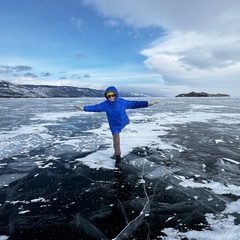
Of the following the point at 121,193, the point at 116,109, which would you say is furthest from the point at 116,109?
the point at 121,193

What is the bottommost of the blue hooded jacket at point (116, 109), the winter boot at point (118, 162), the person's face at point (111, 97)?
the winter boot at point (118, 162)

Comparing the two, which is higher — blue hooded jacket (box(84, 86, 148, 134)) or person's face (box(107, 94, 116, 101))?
person's face (box(107, 94, 116, 101))

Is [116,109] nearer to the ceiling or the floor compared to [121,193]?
nearer to the ceiling

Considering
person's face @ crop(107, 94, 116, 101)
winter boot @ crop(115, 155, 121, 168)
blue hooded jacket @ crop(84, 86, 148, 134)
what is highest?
person's face @ crop(107, 94, 116, 101)

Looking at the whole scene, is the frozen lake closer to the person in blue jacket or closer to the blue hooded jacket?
the person in blue jacket

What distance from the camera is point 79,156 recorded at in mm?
7008

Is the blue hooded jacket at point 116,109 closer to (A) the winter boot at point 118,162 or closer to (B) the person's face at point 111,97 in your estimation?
→ (B) the person's face at point 111,97

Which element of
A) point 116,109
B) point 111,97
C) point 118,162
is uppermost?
point 111,97

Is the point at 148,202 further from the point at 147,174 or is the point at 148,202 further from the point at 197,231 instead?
the point at 147,174

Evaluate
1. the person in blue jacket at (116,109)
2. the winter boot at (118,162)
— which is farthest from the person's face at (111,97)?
the winter boot at (118,162)

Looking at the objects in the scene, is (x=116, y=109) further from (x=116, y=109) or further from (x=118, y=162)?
(x=118, y=162)

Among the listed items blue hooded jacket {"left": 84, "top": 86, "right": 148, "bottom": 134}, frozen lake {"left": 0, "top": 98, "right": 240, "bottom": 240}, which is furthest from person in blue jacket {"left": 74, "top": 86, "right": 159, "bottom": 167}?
frozen lake {"left": 0, "top": 98, "right": 240, "bottom": 240}

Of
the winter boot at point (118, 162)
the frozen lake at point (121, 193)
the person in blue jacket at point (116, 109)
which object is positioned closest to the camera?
the frozen lake at point (121, 193)

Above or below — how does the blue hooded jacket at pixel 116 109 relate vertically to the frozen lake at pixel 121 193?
above
